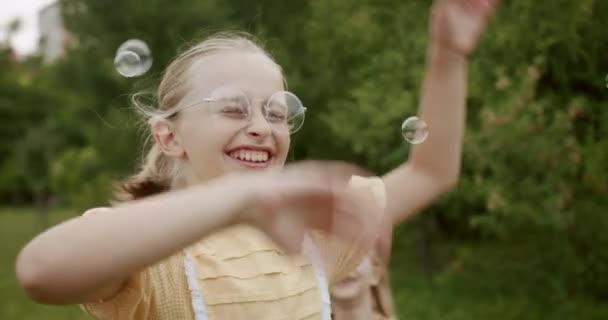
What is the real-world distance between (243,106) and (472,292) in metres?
7.86

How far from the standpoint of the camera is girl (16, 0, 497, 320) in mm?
1102

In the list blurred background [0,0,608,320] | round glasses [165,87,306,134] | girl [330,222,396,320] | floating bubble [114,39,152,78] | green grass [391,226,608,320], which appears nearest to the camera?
round glasses [165,87,306,134]

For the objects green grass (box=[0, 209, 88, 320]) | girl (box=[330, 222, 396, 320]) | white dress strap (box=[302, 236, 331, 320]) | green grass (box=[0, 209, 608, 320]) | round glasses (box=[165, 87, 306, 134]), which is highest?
round glasses (box=[165, 87, 306, 134])

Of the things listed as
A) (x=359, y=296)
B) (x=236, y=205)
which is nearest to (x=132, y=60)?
(x=359, y=296)

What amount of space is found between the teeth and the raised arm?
33 cm

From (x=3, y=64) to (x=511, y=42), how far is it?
18677 millimetres

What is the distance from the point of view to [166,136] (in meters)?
1.93

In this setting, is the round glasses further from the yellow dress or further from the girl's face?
the yellow dress

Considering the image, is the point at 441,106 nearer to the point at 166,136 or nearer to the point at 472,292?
the point at 166,136

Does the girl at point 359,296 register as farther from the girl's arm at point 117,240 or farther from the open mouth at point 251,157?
the girl's arm at point 117,240

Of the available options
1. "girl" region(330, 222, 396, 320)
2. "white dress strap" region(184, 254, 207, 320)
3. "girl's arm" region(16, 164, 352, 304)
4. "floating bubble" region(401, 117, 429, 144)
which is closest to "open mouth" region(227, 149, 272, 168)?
"white dress strap" region(184, 254, 207, 320)

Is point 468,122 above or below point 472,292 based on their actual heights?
above

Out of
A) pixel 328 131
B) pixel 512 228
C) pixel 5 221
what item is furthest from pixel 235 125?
pixel 5 221

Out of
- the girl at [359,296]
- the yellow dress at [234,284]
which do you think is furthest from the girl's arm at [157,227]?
the girl at [359,296]
